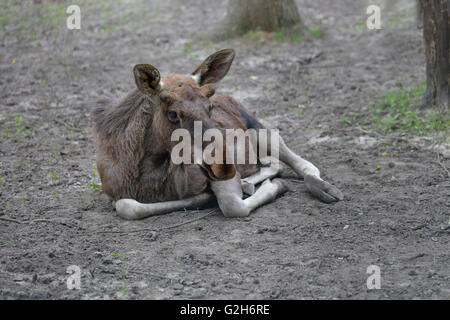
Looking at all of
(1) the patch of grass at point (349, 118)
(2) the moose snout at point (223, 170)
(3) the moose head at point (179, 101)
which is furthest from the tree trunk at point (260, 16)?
(2) the moose snout at point (223, 170)

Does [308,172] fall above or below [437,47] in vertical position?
below

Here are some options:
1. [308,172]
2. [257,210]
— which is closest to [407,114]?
[308,172]

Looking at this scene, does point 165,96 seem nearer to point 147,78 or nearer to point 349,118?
point 147,78

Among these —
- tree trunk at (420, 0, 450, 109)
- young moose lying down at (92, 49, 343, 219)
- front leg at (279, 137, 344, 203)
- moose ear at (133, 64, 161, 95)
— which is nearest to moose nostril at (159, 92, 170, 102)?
young moose lying down at (92, 49, 343, 219)

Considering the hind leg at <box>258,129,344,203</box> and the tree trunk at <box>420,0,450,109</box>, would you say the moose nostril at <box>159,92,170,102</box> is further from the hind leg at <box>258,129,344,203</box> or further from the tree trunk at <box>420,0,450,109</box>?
the tree trunk at <box>420,0,450,109</box>

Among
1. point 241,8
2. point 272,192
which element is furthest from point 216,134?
point 241,8

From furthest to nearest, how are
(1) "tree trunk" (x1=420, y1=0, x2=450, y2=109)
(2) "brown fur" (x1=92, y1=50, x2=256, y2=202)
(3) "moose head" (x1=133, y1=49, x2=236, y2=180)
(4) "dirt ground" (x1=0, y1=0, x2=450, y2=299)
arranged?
(1) "tree trunk" (x1=420, y1=0, x2=450, y2=109)
(2) "brown fur" (x1=92, y1=50, x2=256, y2=202)
(3) "moose head" (x1=133, y1=49, x2=236, y2=180)
(4) "dirt ground" (x1=0, y1=0, x2=450, y2=299)

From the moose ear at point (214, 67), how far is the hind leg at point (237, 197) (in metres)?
1.13

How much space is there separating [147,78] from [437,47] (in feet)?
14.8

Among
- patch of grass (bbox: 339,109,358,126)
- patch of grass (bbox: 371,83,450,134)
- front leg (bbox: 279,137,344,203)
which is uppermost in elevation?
patch of grass (bbox: 371,83,450,134)

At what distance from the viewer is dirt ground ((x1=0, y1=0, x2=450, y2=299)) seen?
16.3 ft

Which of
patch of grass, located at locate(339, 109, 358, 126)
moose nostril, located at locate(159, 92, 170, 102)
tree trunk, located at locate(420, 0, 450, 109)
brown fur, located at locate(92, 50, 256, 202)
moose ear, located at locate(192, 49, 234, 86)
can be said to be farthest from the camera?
patch of grass, located at locate(339, 109, 358, 126)

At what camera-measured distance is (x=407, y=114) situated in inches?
341

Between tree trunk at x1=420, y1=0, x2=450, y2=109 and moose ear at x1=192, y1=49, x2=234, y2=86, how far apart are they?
349 cm
